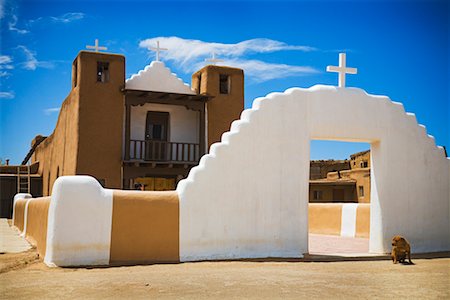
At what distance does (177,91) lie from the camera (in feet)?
68.7

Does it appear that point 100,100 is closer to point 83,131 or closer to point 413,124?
point 83,131

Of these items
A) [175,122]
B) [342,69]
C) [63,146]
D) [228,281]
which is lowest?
[228,281]

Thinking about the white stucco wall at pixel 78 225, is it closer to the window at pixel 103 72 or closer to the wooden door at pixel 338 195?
the window at pixel 103 72

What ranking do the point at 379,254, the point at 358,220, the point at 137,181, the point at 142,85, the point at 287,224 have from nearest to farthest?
1. the point at 287,224
2. the point at 379,254
3. the point at 358,220
4. the point at 142,85
5. the point at 137,181

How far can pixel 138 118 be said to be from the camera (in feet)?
67.2

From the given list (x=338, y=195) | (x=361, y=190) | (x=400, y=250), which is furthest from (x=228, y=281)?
(x=338, y=195)

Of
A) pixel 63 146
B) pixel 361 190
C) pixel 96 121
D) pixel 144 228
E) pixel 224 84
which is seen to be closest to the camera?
pixel 144 228

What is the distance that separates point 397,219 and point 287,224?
302 centimetres

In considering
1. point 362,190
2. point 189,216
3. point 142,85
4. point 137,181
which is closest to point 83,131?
point 142,85

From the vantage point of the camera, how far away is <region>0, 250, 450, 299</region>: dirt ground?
6879 millimetres

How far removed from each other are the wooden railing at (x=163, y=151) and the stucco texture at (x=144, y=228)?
956cm

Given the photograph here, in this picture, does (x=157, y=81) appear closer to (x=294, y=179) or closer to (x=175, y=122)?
(x=175, y=122)

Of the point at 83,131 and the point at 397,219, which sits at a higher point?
the point at 83,131

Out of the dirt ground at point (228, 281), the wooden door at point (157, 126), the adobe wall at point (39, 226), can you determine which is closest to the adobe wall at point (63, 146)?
the wooden door at point (157, 126)
